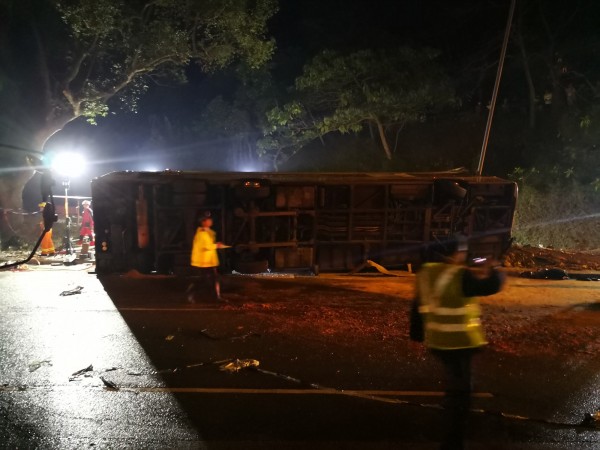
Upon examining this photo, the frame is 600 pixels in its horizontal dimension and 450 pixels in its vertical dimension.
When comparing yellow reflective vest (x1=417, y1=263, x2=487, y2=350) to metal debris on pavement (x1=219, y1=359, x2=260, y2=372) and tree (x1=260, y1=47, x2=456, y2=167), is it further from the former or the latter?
tree (x1=260, y1=47, x2=456, y2=167)

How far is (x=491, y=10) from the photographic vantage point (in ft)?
67.7

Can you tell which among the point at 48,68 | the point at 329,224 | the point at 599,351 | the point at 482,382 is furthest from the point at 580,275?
the point at 48,68

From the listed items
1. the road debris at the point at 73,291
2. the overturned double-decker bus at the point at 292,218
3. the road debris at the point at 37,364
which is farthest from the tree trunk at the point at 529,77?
the road debris at the point at 37,364

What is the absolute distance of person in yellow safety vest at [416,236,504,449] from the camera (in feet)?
12.2

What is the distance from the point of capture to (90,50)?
1453 cm

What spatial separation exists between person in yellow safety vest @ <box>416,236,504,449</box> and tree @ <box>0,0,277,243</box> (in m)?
12.6

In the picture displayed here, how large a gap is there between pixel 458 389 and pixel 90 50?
48.9ft

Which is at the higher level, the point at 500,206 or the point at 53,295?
the point at 500,206

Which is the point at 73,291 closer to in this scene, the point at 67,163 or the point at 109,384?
the point at 109,384

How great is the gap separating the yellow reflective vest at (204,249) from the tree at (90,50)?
7.87 m

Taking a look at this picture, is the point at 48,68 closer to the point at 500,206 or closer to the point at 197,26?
the point at 197,26

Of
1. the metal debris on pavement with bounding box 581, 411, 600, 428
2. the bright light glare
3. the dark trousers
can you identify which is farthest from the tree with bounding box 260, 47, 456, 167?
the dark trousers

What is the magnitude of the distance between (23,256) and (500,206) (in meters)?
12.7

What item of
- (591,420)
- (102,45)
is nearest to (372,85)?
(102,45)
